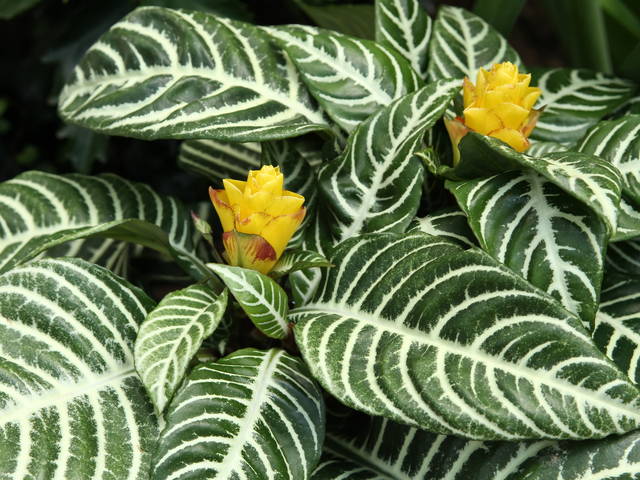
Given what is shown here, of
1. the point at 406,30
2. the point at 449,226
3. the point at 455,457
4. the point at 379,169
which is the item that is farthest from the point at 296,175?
the point at 455,457

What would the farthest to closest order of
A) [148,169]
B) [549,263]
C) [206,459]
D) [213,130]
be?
[148,169], [213,130], [549,263], [206,459]

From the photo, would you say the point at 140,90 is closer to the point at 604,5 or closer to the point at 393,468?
the point at 393,468

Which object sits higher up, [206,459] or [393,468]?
[206,459]

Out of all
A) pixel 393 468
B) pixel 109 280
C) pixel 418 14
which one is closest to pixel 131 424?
pixel 109 280

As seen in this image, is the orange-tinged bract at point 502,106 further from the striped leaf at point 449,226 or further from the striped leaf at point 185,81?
the striped leaf at point 185,81

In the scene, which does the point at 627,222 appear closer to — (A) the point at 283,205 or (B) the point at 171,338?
(A) the point at 283,205

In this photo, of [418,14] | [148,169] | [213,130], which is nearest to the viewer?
[213,130]

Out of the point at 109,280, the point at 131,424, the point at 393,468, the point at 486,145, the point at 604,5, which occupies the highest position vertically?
the point at 604,5
